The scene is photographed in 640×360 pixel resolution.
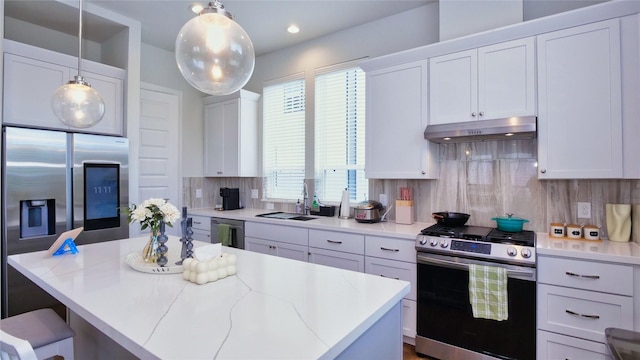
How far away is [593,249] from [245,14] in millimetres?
3380

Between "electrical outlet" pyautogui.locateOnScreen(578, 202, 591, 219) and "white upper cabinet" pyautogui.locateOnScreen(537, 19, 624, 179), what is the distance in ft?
1.23

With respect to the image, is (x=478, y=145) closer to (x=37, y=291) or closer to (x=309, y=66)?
(x=309, y=66)

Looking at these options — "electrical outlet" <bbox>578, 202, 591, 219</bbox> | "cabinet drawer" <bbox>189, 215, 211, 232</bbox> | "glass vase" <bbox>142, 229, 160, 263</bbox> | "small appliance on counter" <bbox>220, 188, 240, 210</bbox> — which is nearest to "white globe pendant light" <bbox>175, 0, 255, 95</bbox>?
"glass vase" <bbox>142, 229, 160, 263</bbox>

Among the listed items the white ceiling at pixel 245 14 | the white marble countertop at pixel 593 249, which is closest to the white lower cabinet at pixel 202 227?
the white ceiling at pixel 245 14

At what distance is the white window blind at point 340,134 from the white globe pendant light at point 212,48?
2200mm

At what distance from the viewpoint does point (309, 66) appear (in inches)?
151

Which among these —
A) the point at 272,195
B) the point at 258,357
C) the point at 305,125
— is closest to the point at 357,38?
the point at 305,125

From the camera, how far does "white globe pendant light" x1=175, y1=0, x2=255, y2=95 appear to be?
4.25ft

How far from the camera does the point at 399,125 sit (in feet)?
9.25

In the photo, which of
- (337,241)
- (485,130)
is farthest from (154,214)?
(485,130)

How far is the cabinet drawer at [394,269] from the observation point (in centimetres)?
244

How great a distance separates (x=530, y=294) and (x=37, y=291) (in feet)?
12.1

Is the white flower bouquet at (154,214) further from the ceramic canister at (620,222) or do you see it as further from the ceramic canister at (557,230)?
the ceramic canister at (620,222)

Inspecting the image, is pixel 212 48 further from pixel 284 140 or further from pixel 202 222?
pixel 202 222
